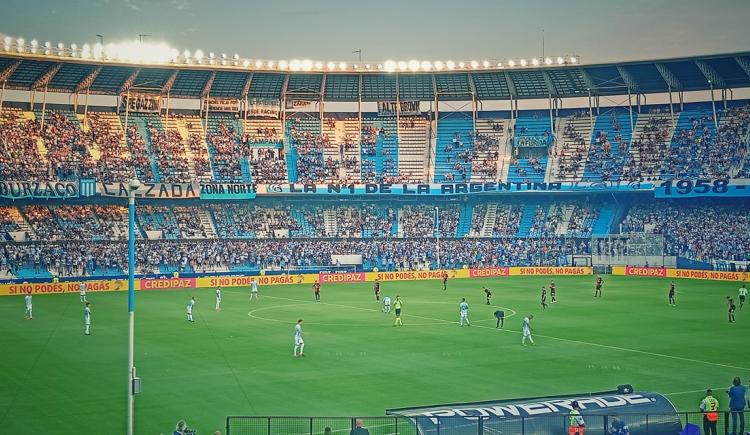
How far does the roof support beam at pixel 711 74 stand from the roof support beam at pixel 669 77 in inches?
127

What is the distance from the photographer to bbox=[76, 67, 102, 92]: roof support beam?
85.2m

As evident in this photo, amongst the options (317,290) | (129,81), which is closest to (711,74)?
(317,290)

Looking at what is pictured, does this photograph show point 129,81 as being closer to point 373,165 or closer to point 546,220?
point 373,165

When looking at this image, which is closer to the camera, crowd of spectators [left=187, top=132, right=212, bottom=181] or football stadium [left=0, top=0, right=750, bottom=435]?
football stadium [left=0, top=0, right=750, bottom=435]

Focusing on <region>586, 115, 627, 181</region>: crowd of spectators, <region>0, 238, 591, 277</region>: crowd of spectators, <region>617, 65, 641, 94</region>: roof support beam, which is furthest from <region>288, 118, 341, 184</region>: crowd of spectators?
<region>617, 65, 641, 94</region>: roof support beam

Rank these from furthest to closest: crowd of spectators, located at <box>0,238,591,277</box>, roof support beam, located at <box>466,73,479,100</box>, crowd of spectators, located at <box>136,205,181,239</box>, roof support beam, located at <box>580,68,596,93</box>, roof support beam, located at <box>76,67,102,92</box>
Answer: roof support beam, located at <box>466,73,479,100</box>, roof support beam, located at <box>580,68,596,93</box>, roof support beam, located at <box>76,67,102,92</box>, crowd of spectators, located at <box>136,205,181,239</box>, crowd of spectators, located at <box>0,238,591,277</box>

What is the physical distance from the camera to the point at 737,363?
36.3 metres

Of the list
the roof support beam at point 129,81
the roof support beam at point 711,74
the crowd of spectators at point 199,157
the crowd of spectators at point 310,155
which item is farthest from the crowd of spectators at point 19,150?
the roof support beam at point 711,74

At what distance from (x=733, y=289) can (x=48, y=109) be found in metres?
69.2

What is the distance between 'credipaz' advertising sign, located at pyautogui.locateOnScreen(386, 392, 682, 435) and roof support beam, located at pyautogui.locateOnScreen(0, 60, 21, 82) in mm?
69922

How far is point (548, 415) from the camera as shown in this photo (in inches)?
893

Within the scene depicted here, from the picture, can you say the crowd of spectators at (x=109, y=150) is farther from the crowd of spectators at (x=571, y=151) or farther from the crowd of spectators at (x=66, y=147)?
the crowd of spectators at (x=571, y=151)

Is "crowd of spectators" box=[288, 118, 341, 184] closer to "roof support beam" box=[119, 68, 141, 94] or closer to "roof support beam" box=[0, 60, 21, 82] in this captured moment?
"roof support beam" box=[119, 68, 141, 94]

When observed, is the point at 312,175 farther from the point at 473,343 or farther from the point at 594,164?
the point at 473,343
